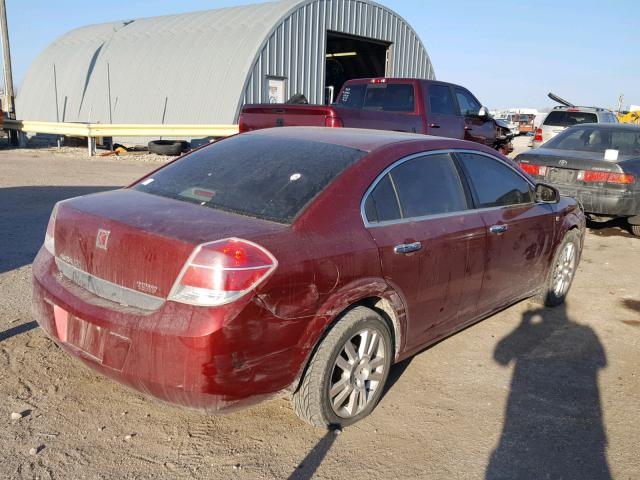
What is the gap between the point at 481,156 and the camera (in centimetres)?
457

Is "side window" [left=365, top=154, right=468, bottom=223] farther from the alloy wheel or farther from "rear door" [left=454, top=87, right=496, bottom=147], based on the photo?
"rear door" [left=454, top=87, right=496, bottom=147]

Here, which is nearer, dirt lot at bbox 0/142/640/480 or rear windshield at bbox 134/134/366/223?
dirt lot at bbox 0/142/640/480

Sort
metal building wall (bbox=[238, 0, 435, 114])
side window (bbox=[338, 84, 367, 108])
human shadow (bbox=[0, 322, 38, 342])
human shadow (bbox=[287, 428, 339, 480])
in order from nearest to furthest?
human shadow (bbox=[287, 428, 339, 480]) < human shadow (bbox=[0, 322, 38, 342]) < side window (bbox=[338, 84, 367, 108]) < metal building wall (bbox=[238, 0, 435, 114])

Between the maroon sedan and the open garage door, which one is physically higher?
the open garage door

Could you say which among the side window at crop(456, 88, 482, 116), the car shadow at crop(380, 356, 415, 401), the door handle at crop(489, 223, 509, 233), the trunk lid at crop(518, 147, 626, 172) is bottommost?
the car shadow at crop(380, 356, 415, 401)

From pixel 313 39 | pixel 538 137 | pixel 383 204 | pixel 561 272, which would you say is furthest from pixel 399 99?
pixel 313 39

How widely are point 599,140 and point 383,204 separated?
23.6ft

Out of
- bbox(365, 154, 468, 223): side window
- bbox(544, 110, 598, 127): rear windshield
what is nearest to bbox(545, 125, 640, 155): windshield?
bbox(365, 154, 468, 223): side window

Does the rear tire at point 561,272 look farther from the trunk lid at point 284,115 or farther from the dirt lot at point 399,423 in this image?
the trunk lid at point 284,115

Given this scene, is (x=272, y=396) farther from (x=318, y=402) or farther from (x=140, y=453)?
(x=140, y=453)

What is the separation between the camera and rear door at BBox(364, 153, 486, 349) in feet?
11.6

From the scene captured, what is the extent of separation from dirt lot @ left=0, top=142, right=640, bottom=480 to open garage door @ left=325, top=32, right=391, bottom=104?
19.8 metres

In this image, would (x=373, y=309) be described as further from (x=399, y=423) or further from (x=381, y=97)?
(x=381, y=97)

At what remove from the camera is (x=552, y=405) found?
382 centimetres
